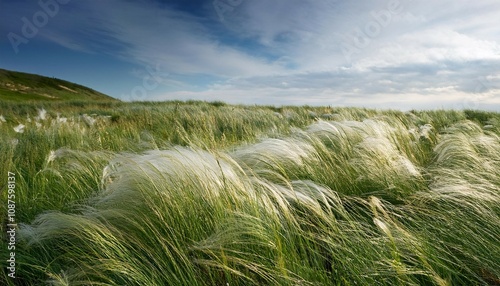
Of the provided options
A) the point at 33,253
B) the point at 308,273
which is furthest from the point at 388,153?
the point at 33,253

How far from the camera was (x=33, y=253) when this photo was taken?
1.68 m

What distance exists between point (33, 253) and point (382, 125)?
424cm

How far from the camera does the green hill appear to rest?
2189 inches

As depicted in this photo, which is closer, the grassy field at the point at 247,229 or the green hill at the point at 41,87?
the grassy field at the point at 247,229

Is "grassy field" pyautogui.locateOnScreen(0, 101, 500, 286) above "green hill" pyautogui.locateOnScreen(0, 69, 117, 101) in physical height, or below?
below

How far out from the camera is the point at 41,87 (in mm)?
65188

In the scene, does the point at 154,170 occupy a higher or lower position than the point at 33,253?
higher

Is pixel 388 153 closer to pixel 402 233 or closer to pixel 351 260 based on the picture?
pixel 402 233

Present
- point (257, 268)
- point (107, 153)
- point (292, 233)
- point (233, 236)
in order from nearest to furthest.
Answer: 1. point (257, 268)
2. point (233, 236)
3. point (292, 233)
4. point (107, 153)

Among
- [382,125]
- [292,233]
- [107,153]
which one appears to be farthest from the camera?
[382,125]

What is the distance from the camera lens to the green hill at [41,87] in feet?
182

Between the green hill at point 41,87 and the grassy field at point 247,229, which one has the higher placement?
the green hill at point 41,87

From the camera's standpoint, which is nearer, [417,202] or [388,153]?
[417,202]

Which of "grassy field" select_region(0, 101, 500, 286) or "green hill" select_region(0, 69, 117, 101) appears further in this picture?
"green hill" select_region(0, 69, 117, 101)
